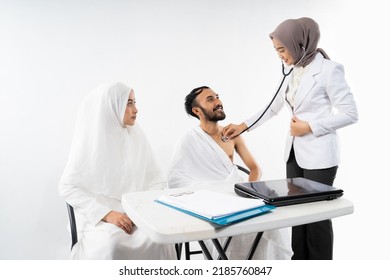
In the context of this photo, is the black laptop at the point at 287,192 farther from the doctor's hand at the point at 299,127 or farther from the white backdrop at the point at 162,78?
the white backdrop at the point at 162,78

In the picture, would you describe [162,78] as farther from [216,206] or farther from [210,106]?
[216,206]

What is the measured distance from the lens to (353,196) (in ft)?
9.50

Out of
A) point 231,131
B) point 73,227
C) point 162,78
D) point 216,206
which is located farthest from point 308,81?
point 73,227

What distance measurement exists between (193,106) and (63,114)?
875 mm

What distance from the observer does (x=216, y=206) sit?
128cm

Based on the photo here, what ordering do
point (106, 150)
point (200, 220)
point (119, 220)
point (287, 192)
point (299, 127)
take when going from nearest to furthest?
1. point (200, 220)
2. point (287, 192)
3. point (119, 220)
4. point (106, 150)
5. point (299, 127)

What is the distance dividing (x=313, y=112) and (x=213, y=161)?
0.69 m

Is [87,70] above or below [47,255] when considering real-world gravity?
above

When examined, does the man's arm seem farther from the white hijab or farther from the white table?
the white table

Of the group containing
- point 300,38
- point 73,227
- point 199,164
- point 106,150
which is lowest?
point 73,227

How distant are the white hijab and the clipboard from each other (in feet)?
2.58

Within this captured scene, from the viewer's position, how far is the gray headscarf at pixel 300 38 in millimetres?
2254

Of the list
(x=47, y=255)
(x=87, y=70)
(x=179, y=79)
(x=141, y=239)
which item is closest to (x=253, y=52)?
(x=179, y=79)

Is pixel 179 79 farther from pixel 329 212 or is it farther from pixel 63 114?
pixel 329 212
